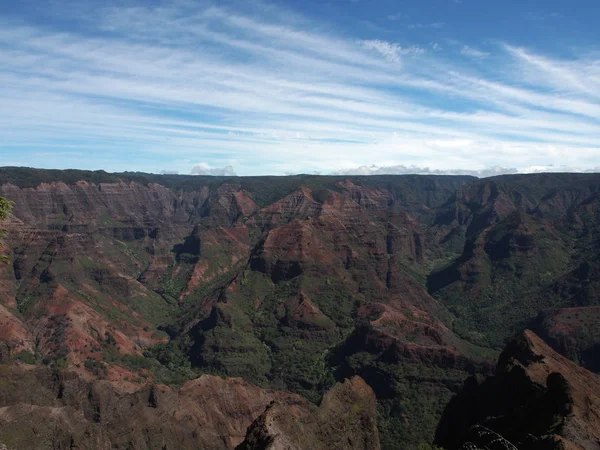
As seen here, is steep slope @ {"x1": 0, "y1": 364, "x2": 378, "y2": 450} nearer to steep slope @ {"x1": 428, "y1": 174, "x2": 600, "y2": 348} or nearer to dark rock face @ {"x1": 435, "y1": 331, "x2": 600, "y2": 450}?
dark rock face @ {"x1": 435, "y1": 331, "x2": 600, "y2": 450}

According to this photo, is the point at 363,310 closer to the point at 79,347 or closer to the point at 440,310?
the point at 440,310

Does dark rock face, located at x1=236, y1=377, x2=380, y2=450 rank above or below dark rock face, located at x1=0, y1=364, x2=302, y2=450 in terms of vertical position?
above

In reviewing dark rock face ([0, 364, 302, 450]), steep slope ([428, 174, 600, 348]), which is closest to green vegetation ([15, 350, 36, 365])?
dark rock face ([0, 364, 302, 450])

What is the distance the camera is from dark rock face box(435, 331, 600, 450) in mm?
41094

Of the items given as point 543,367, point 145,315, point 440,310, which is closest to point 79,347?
point 145,315

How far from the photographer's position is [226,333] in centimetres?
12431

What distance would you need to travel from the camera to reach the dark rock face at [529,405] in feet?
135

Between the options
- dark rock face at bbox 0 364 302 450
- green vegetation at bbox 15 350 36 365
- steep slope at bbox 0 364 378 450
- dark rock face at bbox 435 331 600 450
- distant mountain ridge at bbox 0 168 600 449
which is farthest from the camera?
green vegetation at bbox 15 350 36 365

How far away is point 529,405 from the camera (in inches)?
1948

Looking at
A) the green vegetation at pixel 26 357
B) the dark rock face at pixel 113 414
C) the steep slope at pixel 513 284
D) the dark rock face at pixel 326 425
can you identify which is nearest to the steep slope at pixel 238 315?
the green vegetation at pixel 26 357

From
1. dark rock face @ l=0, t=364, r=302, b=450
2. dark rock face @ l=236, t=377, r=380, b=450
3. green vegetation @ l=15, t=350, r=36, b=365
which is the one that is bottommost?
green vegetation @ l=15, t=350, r=36, b=365

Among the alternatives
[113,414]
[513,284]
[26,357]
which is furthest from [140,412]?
[513,284]

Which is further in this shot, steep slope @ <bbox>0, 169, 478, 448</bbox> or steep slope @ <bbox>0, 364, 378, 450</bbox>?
steep slope @ <bbox>0, 169, 478, 448</bbox>

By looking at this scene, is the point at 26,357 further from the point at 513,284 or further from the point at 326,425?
the point at 513,284
